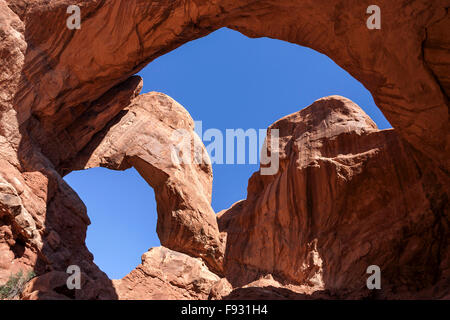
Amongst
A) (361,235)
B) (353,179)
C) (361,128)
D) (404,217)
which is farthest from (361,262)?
(361,128)

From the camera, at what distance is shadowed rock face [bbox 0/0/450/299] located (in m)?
8.74

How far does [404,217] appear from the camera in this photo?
10680mm

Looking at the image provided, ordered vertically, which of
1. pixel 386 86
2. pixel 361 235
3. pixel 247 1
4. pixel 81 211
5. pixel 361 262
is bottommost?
pixel 361 262

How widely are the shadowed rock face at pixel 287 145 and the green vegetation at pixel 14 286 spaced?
0.28 m

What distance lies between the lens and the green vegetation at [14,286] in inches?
331

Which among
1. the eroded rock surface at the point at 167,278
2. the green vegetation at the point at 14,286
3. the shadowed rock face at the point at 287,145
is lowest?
the green vegetation at the point at 14,286

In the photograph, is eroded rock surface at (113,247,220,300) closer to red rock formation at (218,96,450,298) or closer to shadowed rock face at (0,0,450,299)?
shadowed rock face at (0,0,450,299)

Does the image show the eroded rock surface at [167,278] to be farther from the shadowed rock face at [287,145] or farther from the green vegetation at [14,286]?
Result: the green vegetation at [14,286]

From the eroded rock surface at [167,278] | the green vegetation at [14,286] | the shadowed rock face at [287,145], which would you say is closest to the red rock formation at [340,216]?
the shadowed rock face at [287,145]

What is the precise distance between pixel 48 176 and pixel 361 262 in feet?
29.5

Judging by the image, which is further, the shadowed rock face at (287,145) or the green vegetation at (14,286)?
the shadowed rock face at (287,145)

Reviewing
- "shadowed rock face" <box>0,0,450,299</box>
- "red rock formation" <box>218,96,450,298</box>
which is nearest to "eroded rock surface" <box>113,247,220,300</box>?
"shadowed rock face" <box>0,0,450,299</box>

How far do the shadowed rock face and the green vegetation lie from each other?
280 millimetres

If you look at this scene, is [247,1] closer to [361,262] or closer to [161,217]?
[361,262]
